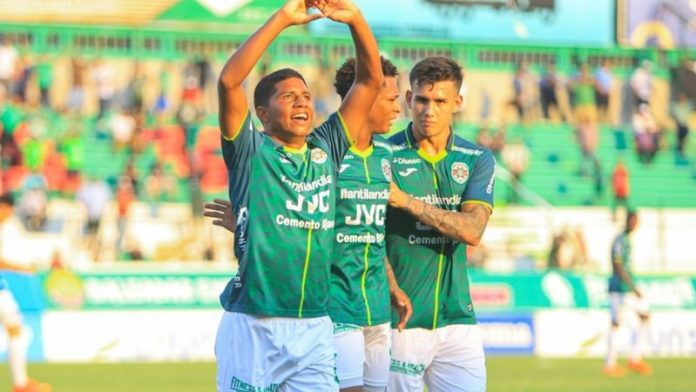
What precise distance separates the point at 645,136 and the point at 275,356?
1117 inches

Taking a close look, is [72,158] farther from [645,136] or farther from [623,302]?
[645,136]

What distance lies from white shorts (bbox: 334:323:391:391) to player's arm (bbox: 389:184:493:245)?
2.16 ft

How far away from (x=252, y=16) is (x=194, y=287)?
1275cm

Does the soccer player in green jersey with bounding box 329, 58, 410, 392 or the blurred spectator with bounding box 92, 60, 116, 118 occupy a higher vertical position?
the blurred spectator with bounding box 92, 60, 116, 118

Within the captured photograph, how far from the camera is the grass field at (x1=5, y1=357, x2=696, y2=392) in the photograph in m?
18.0

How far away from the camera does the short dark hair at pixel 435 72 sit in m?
8.62

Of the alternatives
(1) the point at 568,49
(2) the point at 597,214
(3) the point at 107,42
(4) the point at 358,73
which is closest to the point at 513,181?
(2) the point at 597,214

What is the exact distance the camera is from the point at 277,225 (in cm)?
695

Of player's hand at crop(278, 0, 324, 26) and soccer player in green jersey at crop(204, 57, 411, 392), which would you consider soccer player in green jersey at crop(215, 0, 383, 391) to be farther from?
soccer player in green jersey at crop(204, 57, 411, 392)

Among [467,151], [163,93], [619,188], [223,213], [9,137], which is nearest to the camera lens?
[223,213]

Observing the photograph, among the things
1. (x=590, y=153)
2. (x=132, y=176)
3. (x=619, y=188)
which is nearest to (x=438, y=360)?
(x=132, y=176)

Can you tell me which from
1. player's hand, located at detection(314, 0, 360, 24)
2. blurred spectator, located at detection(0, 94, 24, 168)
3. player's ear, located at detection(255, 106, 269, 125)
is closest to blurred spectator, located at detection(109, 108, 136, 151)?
blurred spectator, located at detection(0, 94, 24, 168)

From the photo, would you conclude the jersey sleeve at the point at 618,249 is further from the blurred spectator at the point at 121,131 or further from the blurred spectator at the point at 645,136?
the blurred spectator at the point at 645,136

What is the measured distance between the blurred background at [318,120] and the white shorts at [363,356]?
34.3ft
